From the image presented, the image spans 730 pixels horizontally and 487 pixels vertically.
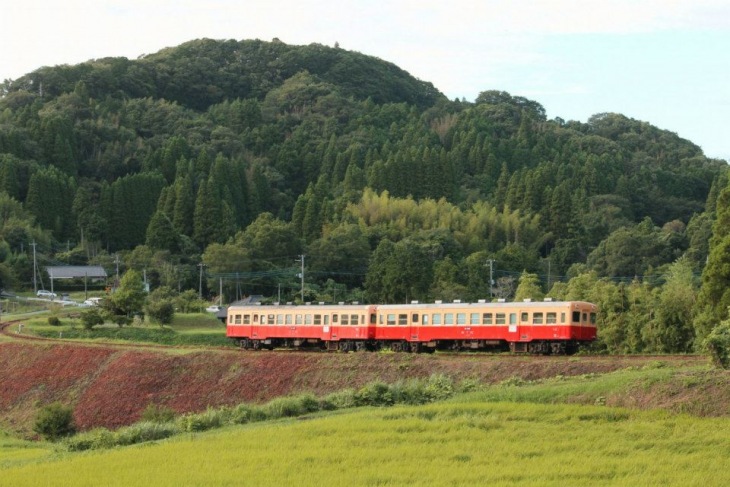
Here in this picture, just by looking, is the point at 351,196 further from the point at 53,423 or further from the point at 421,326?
the point at 53,423

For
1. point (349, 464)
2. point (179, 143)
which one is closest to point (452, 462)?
point (349, 464)

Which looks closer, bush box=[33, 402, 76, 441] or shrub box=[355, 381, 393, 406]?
shrub box=[355, 381, 393, 406]

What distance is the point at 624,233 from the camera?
77188mm

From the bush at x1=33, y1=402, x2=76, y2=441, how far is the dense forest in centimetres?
2004

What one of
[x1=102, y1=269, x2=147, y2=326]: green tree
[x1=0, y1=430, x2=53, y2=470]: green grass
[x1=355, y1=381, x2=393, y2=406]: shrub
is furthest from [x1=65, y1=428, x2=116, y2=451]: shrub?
[x1=102, y1=269, x2=147, y2=326]: green tree

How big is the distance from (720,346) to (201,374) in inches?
763

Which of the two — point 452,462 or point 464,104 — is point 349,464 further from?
point 464,104

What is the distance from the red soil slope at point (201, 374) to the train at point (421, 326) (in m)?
2.14

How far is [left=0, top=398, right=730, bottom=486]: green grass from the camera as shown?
1730 centimetres

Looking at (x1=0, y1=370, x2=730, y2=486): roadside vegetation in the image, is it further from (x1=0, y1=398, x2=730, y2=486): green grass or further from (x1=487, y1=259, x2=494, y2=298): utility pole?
(x1=487, y1=259, x2=494, y2=298): utility pole

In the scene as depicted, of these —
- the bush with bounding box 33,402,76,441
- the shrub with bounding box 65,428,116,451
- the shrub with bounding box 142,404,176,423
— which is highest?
the shrub with bounding box 65,428,116,451

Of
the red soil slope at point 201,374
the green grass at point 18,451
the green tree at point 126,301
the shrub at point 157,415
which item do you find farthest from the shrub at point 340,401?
the green tree at point 126,301

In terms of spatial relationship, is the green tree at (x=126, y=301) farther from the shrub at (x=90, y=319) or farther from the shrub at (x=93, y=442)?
the shrub at (x=93, y=442)

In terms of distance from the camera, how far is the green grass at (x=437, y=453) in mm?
17297
